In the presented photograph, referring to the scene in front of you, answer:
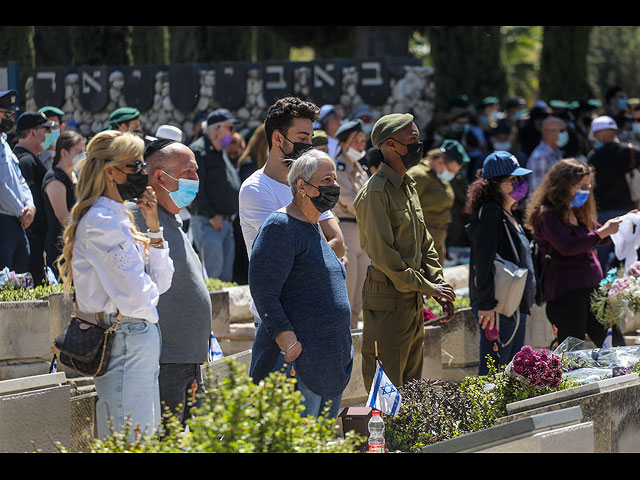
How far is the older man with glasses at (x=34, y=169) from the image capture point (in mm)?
8969

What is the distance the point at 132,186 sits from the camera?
193 inches

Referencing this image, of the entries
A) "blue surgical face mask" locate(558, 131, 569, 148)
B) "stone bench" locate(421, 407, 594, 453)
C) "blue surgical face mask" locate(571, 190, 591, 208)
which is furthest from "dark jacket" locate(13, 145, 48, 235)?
"blue surgical face mask" locate(558, 131, 569, 148)

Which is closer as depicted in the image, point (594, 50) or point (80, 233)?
point (80, 233)

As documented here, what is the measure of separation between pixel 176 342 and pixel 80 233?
34.1 inches

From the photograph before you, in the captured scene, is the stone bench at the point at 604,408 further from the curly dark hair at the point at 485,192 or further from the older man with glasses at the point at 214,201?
the older man with glasses at the point at 214,201

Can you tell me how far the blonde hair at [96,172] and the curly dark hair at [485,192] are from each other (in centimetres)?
311

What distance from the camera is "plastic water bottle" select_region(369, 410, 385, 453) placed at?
4895 millimetres

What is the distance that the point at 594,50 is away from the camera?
47781mm

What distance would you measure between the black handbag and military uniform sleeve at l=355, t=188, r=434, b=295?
6.55 feet

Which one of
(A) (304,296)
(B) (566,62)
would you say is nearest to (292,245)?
(A) (304,296)

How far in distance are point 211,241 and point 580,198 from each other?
15.2ft

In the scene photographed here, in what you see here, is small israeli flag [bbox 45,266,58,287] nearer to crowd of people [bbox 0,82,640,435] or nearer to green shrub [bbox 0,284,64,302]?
crowd of people [bbox 0,82,640,435]
